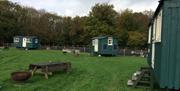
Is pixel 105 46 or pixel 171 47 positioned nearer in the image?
pixel 171 47

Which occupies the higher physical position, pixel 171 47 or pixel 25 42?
pixel 25 42

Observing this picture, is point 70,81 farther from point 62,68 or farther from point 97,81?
point 62,68

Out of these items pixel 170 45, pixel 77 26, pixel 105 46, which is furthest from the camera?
pixel 77 26

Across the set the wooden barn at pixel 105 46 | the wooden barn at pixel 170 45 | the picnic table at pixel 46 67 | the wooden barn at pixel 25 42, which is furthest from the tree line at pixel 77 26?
the wooden barn at pixel 170 45

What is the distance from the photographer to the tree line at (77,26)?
63250 millimetres

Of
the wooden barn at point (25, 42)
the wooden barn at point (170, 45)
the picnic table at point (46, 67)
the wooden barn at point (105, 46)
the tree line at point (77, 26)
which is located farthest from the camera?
the tree line at point (77, 26)

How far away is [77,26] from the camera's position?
2800 inches

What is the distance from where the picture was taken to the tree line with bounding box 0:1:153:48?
63250 millimetres

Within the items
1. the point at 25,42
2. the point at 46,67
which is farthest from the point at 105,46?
the point at 46,67

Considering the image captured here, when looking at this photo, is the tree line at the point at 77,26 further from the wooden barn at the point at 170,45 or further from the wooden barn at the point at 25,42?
the wooden barn at the point at 170,45

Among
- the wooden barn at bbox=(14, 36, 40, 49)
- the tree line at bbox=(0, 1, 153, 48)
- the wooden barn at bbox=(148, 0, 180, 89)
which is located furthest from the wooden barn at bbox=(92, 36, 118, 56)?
the wooden barn at bbox=(148, 0, 180, 89)

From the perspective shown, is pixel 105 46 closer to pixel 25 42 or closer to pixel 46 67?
pixel 25 42

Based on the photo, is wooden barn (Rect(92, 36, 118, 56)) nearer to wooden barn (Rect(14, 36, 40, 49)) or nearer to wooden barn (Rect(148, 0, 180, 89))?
wooden barn (Rect(14, 36, 40, 49))

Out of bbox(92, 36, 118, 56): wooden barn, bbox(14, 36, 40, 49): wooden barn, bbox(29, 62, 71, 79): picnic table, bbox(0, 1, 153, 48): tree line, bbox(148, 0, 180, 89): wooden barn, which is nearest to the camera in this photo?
bbox(148, 0, 180, 89): wooden barn
